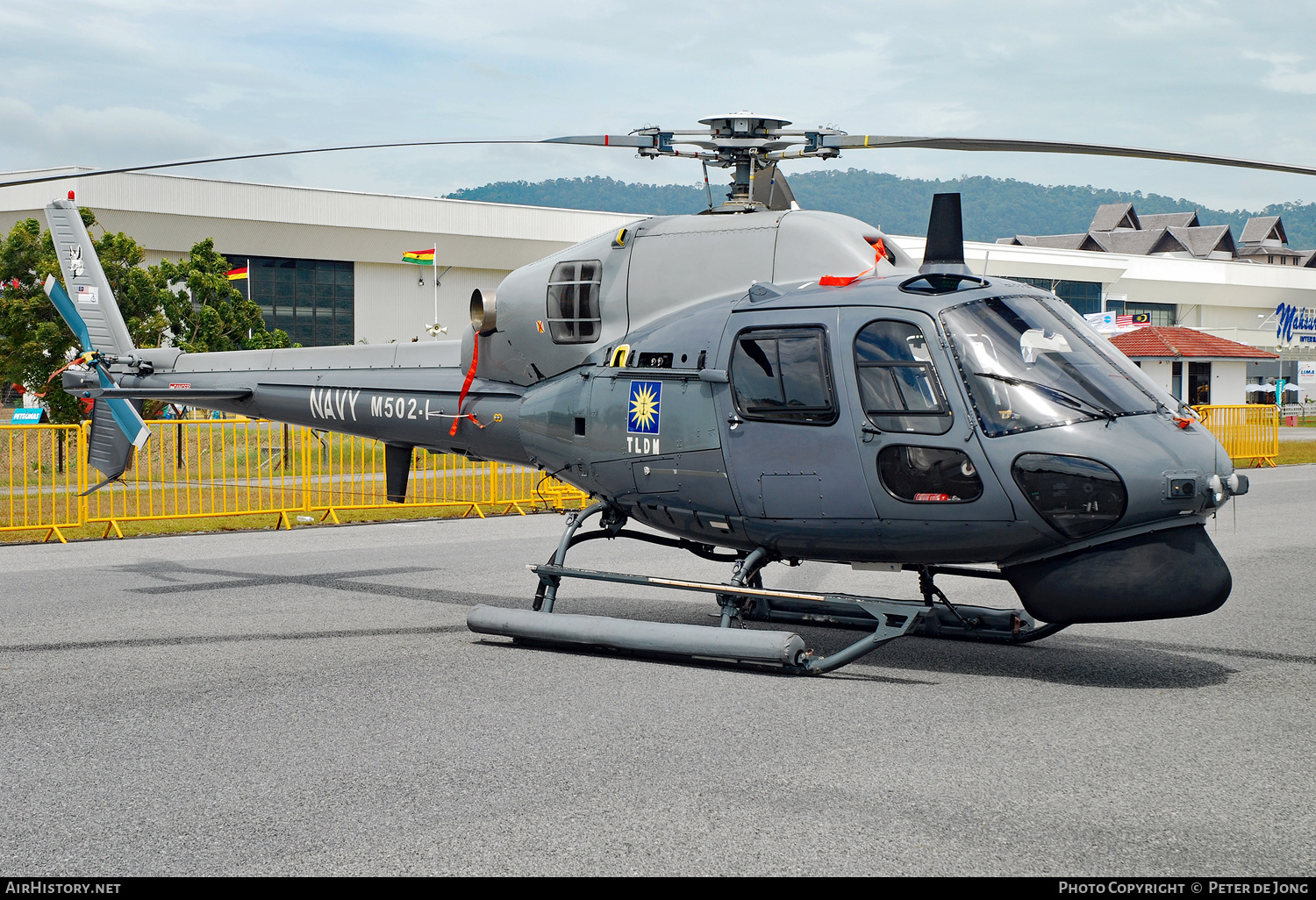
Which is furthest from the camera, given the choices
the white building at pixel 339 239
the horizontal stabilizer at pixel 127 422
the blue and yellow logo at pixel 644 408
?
→ the white building at pixel 339 239

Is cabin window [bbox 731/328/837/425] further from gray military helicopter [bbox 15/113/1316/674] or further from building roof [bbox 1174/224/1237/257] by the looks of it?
building roof [bbox 1174/224/1237/257]

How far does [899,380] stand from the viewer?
288 inches

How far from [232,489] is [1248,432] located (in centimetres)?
2407

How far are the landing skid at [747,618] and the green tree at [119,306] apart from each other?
77.3 feet

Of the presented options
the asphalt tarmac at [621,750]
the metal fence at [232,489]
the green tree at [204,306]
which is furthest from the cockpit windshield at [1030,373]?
the green tree at [204,306]

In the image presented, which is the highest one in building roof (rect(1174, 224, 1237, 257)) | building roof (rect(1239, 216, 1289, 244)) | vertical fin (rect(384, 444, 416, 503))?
building roof (rect(1239, 216, 1289, 244))

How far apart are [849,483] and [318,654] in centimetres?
396

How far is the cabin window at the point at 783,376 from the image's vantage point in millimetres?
7578

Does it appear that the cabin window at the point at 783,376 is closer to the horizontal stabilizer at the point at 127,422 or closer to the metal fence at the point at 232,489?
the metal fence at the point at 232,489

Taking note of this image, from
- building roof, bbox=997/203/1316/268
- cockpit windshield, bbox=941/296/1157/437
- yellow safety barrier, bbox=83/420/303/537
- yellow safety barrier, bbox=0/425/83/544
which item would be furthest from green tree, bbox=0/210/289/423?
building roof, bbox=997/203/1316/268

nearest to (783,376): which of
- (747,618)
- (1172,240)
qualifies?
(747,618)

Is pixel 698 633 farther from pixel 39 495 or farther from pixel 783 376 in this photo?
pixel 39 495

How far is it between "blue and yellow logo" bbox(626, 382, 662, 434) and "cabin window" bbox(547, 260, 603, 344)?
72cm

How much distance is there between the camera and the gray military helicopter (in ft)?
22.7
